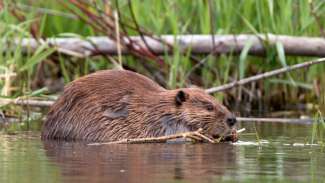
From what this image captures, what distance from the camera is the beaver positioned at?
18.3 ft

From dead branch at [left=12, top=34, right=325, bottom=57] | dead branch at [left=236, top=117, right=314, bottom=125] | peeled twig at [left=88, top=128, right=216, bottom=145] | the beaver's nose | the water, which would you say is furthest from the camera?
dead branch at [left=12, top=34, right=325, bottom=57]

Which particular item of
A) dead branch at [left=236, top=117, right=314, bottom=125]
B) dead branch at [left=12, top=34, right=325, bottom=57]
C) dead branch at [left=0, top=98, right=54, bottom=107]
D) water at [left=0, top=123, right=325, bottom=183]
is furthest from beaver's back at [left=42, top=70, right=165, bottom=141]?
dead branch at [left=12, top=34, right=325, bottom=57]

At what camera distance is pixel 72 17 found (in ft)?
27.1

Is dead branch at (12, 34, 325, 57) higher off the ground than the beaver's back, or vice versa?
dead branch at (12, 34, 325, 57)

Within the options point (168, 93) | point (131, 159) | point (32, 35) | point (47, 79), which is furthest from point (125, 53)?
point (131, 159)

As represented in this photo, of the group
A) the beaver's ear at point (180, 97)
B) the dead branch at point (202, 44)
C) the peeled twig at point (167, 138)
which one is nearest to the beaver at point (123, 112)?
the beaver's ear at point (180, 97)

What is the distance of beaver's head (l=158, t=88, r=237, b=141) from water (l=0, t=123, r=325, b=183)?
163 mm

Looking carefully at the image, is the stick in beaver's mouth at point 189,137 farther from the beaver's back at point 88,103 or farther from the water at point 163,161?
the beaver's back at point 88,103

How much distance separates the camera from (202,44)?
7840 mm

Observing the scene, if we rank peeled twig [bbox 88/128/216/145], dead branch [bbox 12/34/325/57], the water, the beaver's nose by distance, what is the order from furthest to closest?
dead branch [bbox 12/34/325/57]
the beaver's nose
peeled twig [bbox 88/128/216/145]
the water

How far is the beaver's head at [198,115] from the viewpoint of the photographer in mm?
5613

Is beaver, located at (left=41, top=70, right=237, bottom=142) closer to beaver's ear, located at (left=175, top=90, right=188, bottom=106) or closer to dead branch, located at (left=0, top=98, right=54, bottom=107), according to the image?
beaver's ear, located at (left=175, top=90, right=188, bottom=106)

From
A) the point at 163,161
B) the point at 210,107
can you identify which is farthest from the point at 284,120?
the point at 163,161

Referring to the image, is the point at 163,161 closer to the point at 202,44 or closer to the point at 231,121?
the point at 231,121
